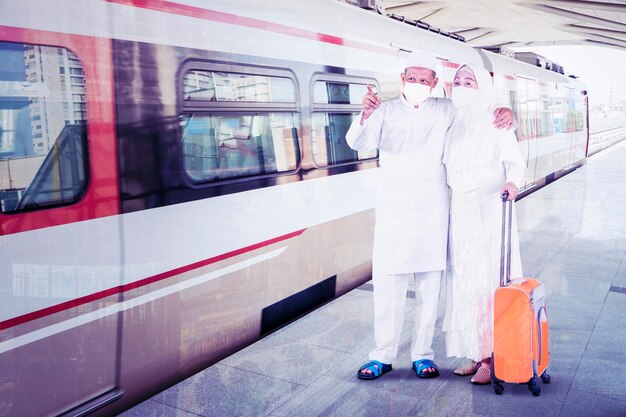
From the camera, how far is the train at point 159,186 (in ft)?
8.97

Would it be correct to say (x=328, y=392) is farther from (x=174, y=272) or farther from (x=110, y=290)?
(x=110, y=290)

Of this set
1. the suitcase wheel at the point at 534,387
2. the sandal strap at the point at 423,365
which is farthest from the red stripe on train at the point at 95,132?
the suitcase wheel at the point at 534,387

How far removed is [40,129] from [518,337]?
2.80 meters

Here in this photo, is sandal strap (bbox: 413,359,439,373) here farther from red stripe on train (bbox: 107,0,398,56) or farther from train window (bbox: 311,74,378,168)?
red stripe on train (bbox: 107,0,398,56)

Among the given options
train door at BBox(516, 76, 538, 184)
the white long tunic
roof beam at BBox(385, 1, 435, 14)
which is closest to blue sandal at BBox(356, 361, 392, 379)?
the white long tunic

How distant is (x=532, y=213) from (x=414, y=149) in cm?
696

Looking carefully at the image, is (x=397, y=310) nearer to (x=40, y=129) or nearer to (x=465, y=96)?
(x=465, y=96)

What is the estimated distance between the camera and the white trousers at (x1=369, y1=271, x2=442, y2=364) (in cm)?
374

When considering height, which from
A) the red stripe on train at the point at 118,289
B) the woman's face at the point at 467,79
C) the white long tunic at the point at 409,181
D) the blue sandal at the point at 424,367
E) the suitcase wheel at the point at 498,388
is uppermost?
the woman's face at the point at 467,79

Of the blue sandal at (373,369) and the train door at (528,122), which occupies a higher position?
the train door at (528,122)

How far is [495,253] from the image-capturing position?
3.71 m

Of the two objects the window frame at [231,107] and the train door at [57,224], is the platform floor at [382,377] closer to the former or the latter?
the train door at [57,224]

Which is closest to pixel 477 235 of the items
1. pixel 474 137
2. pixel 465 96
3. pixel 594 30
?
pixel 474 137

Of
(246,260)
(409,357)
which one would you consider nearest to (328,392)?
(409,357)
